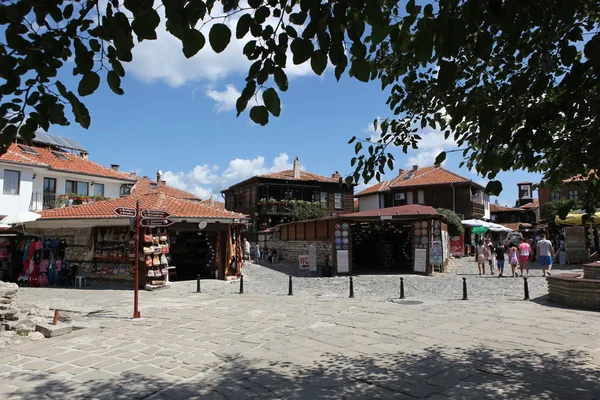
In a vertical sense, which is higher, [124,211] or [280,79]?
[280,79]

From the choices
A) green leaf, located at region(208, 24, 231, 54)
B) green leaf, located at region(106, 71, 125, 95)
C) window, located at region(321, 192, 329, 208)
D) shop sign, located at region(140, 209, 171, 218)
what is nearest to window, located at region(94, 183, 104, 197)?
window, located at region(321, 192, 329, 208)

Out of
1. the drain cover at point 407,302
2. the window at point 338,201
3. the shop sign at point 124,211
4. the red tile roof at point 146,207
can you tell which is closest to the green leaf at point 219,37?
the shop sign at point 124,211

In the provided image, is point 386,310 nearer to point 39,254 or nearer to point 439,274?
point 439,274

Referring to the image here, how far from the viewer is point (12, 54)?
8.08ft

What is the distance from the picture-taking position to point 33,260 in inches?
669

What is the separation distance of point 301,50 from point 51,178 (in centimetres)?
3191

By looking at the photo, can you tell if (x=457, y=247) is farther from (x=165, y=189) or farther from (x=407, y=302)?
(x=165, y=189)

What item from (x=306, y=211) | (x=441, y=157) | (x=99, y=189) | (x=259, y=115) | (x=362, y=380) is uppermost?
(x=99, y=189)

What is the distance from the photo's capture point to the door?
2906 cm

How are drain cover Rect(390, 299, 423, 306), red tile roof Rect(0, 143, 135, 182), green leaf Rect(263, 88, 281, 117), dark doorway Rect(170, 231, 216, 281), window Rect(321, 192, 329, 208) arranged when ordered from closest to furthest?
green leaf Rect(263, 88, 281, 117)
drain cover Rect(390, 299, 423, 306)
dark doorway Rect(170, 231, 216, 281)
red tile roof Rect(0, 143, 135, 182)
window Rect(321, 192, 329, 208)

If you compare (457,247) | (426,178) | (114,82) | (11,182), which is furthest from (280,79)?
(426,178)

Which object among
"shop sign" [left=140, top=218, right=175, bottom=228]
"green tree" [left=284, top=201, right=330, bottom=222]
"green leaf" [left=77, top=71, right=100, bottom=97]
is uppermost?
"green tree" [left=284, top=201, right=330, bottom=222]

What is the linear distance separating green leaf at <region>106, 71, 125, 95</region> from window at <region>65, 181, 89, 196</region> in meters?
31.4

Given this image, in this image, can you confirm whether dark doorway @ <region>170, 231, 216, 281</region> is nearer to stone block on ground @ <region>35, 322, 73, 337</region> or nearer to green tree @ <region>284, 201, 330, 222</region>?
stone block on ground @ <region>35, 322, 73, 337</region>
